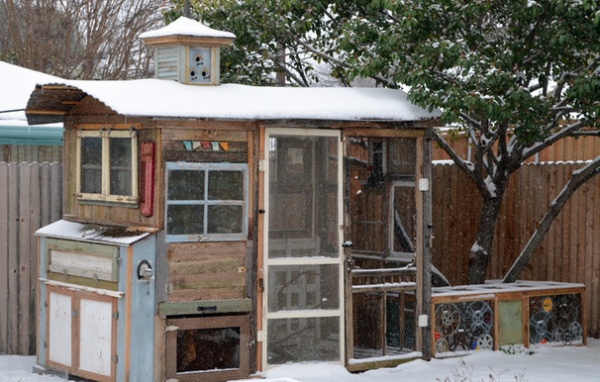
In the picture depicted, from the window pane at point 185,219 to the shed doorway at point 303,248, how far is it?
66 centimetres

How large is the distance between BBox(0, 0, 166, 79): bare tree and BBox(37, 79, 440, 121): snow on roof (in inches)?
640

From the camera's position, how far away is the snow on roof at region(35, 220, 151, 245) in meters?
9.82

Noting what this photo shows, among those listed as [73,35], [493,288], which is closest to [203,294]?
[493,288]

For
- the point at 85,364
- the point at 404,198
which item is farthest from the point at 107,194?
the point at 404,198

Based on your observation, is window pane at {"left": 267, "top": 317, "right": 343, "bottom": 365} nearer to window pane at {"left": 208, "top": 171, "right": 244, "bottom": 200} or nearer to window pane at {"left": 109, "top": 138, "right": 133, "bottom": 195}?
window pane at {"left": 208, "top": 171, "right": 244, "bottom": 200}

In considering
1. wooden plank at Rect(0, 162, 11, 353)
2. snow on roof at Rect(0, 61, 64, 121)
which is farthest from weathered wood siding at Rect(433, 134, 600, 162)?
wooden plank at Rect(0, 162, 11, 353)

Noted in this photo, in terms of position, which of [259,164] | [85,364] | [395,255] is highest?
[259,164]

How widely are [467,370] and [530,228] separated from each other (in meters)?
3.43

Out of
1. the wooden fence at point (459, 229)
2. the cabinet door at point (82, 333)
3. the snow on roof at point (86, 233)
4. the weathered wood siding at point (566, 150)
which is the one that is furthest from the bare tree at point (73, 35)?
the cabinet door at point (82, 333)

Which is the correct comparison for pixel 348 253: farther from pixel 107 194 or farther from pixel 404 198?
pixel 107 194

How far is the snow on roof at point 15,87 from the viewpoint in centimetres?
1557

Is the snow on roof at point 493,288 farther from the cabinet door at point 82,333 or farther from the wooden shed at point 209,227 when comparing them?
the cabinet door at point 82,333

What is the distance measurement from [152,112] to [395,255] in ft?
10.8

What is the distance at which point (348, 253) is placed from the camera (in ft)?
35.0
